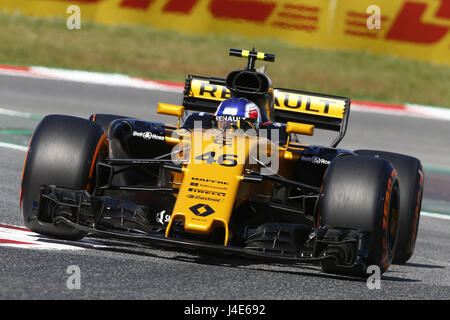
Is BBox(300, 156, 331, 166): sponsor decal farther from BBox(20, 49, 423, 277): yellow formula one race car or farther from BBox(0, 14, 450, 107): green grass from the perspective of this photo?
BBox(0, 14, 450, 107): green grass

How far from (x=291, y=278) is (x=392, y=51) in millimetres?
14175

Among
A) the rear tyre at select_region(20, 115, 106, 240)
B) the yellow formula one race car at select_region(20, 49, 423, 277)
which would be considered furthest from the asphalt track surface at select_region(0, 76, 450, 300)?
the rear tyre at select_region(20, 115, 106, 240)

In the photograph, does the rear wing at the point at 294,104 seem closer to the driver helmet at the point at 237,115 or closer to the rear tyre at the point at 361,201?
the driver helmet at the point at 237,115

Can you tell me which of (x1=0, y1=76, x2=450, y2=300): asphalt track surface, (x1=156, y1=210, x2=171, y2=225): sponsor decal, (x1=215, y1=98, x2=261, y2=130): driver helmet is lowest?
(x1=0, y1=76, x2=450, y2=300): asphalt track surface

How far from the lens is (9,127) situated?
1301 cm

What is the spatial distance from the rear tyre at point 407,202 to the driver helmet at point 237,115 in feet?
3.61

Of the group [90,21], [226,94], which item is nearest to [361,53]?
[90,21]

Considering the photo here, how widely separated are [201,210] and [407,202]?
1788 millimetres

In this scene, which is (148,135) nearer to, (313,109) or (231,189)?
(231,189)

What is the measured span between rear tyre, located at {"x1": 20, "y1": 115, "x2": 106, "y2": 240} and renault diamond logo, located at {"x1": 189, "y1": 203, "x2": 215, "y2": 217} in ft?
2.77

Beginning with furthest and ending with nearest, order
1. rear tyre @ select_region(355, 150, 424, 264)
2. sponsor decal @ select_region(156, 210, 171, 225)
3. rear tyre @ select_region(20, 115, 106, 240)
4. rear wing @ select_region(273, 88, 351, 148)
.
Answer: rear wing @ select_region(273, 88, 351, 148) → rear tyre @ select_region(355, 150, 424, 264) → sponsor decal @ select_region(156, 210, 171, 225) → rear tyre @ select_region(20, 115, 106, 240)

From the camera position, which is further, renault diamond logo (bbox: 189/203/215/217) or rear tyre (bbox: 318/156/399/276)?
renault diamond logo (bbox: 189/203/215/217)

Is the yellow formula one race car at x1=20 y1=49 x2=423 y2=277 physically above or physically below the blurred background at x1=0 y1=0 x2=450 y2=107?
below

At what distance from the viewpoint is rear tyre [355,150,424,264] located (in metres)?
6.92
